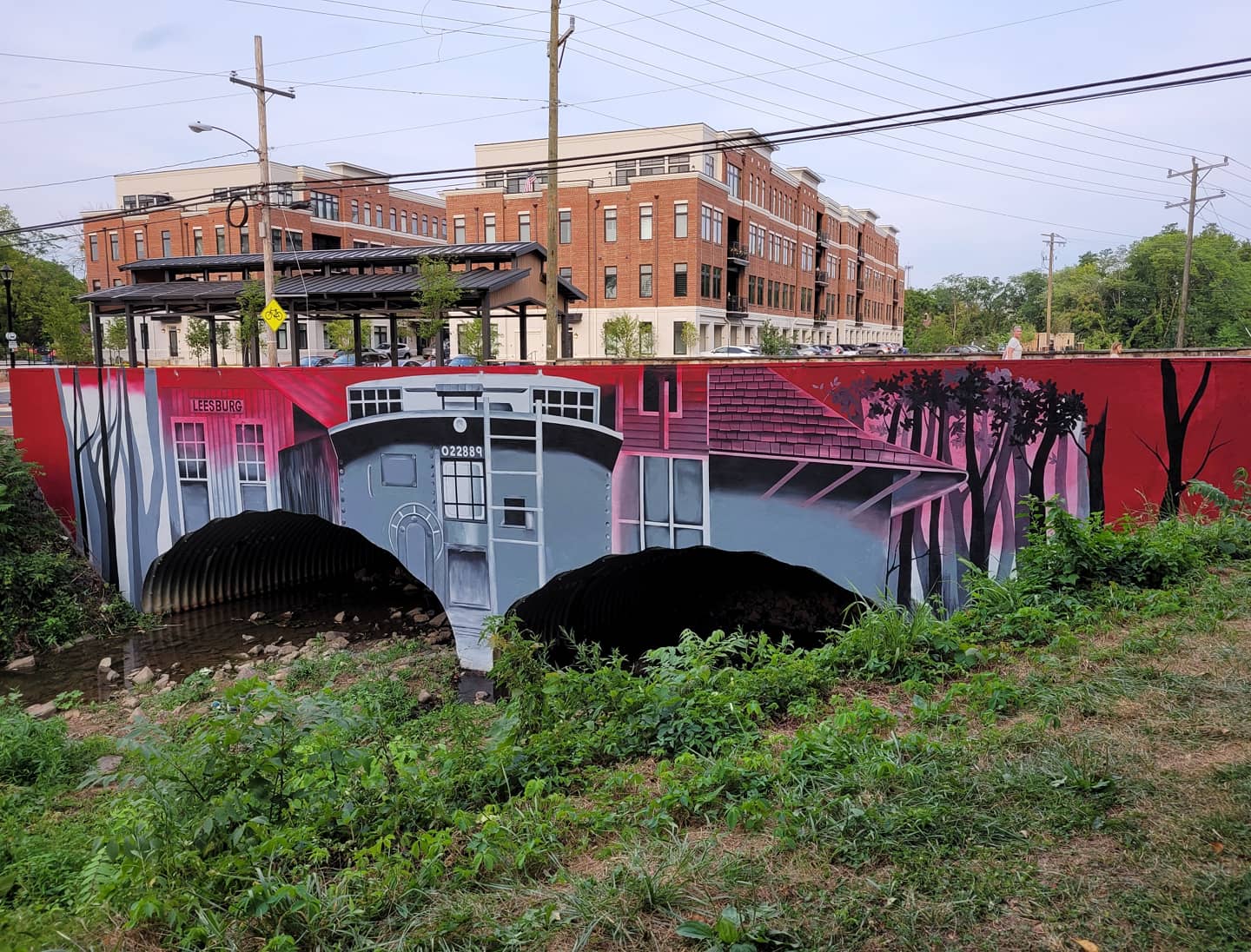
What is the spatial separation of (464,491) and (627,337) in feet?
86.1

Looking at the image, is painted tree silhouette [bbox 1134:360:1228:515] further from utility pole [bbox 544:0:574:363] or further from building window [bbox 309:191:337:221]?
building window [bbox 309:191:337:221]

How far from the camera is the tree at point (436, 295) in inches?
846

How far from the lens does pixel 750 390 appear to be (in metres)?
12.5

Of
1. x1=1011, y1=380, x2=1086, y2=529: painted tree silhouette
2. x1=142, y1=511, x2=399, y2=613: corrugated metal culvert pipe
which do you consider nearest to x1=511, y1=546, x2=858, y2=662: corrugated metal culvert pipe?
x1=1011, y1=380, x2=1086, y2=529: painted tree silhouette

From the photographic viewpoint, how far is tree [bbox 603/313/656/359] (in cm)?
4019

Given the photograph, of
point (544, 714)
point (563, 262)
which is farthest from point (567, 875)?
point (563, 262)

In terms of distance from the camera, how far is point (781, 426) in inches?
488

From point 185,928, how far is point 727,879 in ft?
9.33

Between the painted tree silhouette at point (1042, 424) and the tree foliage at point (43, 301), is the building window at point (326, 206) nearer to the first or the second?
the tree foliage at point (43, 301)

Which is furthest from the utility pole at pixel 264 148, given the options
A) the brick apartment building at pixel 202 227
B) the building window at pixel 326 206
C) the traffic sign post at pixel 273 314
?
the building window at pixel 326 206

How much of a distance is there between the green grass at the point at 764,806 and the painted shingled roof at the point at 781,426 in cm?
373

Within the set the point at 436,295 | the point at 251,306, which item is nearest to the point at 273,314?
the point at 436,295

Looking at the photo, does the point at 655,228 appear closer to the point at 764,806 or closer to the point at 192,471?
the point at 192,471

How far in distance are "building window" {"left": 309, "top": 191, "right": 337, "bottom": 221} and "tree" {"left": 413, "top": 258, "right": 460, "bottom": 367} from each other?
4002cm
